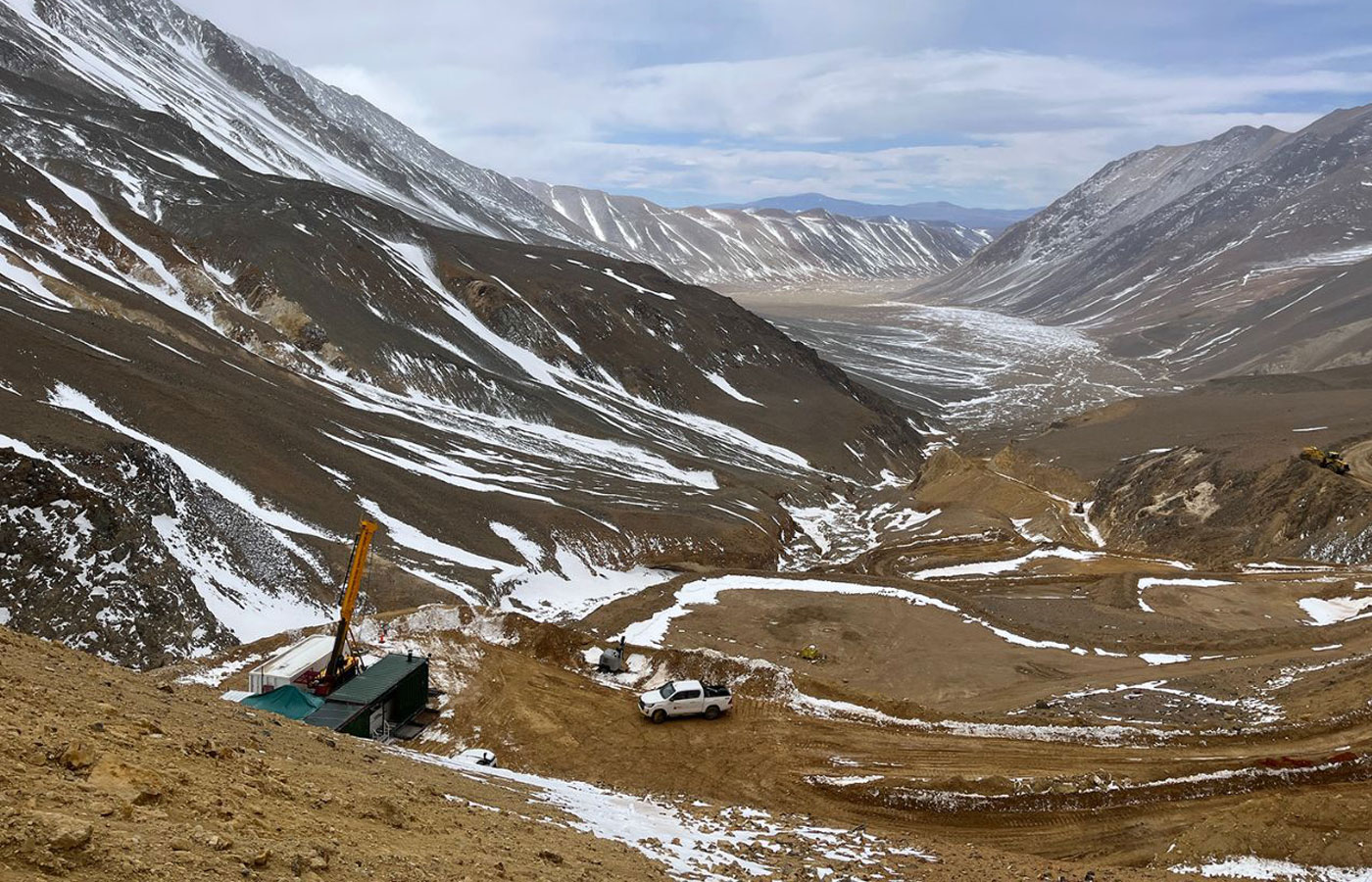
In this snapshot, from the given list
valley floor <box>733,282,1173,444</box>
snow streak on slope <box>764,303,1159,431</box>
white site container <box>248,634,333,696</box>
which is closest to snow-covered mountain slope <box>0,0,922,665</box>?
white site container <box>248,634,333,696</box>

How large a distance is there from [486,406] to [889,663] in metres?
47.2

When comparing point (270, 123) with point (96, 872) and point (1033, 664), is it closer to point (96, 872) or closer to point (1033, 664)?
point (1033, 664)

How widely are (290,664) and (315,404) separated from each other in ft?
104

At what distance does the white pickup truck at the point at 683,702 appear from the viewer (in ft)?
79.3

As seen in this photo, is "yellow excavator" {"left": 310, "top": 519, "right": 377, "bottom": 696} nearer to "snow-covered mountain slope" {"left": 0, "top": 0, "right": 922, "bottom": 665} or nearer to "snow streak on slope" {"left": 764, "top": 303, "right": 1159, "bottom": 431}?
"snow-covered mountain slope" {"left": 0, "top": 0, "right": 922, "bottom": 665}

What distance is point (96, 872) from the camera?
6672mm

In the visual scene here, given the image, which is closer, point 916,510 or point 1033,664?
point 1033,664

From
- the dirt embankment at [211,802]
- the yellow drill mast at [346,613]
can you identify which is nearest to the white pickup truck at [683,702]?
the yellow drill mast at [346,613]

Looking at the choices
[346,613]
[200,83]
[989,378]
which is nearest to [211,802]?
[346,613]

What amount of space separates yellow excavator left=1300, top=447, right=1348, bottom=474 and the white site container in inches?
2130

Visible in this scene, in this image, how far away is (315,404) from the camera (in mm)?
50812

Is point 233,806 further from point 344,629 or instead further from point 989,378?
point 989,378

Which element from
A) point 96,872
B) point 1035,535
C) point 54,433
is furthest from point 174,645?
point 1035,535

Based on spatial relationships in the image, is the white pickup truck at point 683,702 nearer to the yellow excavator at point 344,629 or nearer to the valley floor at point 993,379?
the yellow excavator at point 344,629
